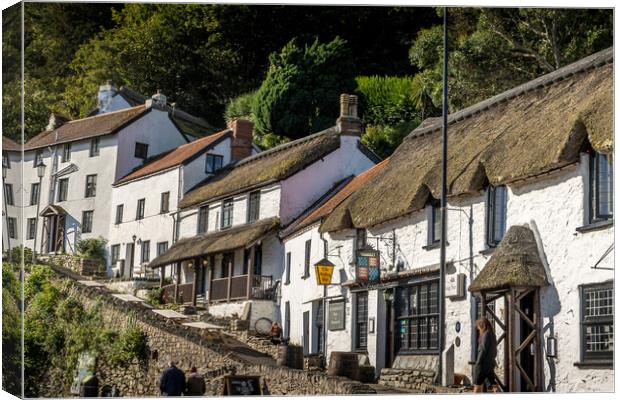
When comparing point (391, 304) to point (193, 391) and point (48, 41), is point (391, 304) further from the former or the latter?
point (48, 41)

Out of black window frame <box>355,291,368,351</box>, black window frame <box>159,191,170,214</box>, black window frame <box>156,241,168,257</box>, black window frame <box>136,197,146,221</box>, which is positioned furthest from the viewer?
black window frame <box>159,191,170,214</box>

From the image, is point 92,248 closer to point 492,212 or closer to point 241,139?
point 241,139

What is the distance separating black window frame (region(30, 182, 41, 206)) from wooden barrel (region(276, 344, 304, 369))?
4102 mm

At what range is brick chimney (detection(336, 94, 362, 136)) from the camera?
18.1m

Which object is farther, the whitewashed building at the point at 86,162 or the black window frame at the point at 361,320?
the black window frame at the point at 361,320

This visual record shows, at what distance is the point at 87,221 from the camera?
1808 cm

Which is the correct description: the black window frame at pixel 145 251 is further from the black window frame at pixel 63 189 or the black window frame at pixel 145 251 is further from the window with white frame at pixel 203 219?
the black window frame at pixel 63 189

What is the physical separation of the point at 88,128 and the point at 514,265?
23.1ft

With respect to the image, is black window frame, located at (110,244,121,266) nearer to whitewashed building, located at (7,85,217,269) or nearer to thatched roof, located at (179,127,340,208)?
whitewashed building, located at (7,85,217,269)

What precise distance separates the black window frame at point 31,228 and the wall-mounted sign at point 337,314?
4758 mm

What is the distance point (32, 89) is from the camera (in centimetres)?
1623

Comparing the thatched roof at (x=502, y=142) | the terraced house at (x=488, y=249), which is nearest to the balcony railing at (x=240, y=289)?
the terraced house at (x=488, y=249)

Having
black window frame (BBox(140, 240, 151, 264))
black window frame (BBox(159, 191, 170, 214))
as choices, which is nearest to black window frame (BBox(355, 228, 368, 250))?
black window frame (BBox(140, 240, 151, 264))

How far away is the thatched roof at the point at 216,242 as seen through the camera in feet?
61.0
